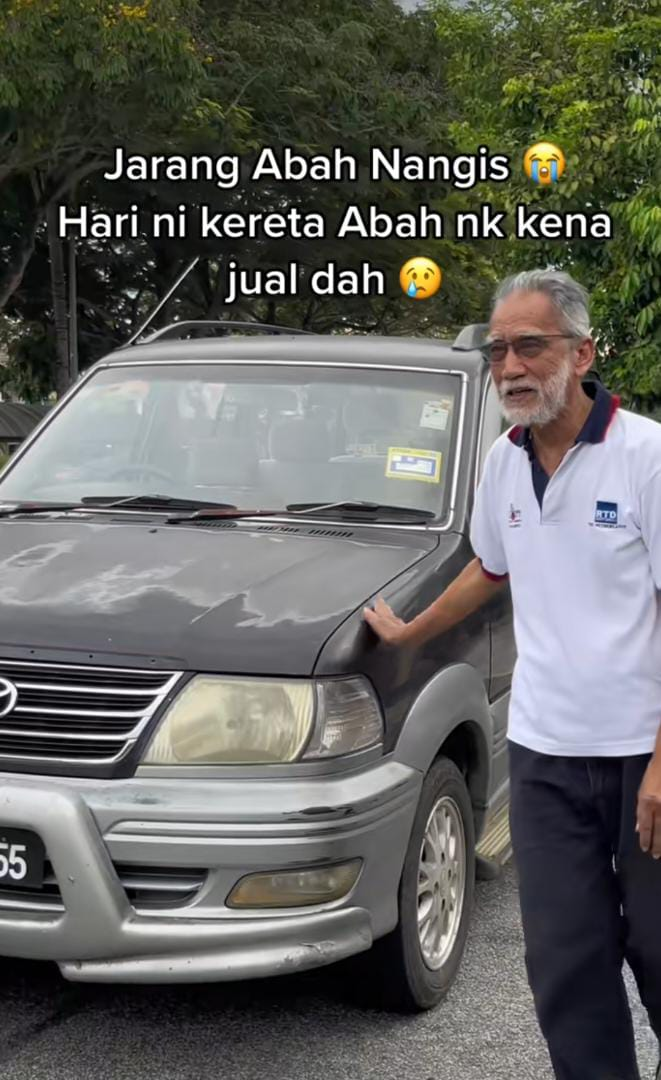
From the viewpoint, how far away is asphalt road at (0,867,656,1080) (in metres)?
3.43

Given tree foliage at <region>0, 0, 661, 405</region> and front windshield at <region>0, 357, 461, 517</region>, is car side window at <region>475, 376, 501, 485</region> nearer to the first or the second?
front windshield at <region>0, 357, 461, 517</region>

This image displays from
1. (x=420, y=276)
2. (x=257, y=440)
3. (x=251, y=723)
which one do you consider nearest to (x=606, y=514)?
(x=251, y=723)

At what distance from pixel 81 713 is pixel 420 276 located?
2751 centimetres

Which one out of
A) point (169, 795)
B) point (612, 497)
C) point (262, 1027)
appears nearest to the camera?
point (612, 497)

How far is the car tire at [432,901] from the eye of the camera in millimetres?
3531

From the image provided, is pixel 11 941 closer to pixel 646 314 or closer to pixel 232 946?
pixel 232 946

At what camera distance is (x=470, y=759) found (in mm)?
4148

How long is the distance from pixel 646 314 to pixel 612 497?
898cm

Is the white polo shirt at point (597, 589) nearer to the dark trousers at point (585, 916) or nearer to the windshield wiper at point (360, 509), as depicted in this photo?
→ the dark trousers at point (585, 916)

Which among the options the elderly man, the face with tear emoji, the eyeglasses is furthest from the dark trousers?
the face with tear emoji

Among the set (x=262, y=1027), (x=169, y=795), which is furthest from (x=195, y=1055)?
(x=169, y=795)

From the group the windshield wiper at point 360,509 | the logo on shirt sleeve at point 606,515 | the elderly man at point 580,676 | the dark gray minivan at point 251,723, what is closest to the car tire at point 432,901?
the dark gray minivan at point 251,723

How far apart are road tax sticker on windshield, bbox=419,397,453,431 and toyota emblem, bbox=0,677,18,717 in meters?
1.82

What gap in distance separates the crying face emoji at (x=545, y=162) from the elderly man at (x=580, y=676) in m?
9.59
